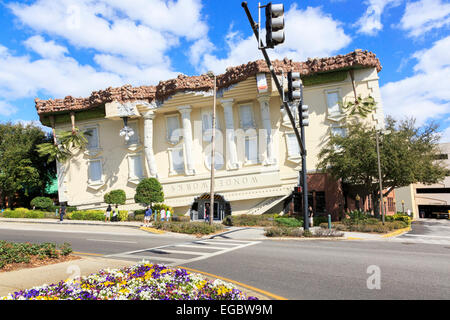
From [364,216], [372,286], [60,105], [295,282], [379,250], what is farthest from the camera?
[60,105]

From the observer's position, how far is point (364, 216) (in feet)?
75.2

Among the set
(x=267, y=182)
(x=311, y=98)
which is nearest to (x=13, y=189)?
(x=267, y=182)

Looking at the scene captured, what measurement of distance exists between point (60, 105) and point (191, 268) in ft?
111

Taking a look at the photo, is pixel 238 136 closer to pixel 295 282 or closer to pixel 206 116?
pixel 206 116

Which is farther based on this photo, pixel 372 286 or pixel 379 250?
pixel 379 250

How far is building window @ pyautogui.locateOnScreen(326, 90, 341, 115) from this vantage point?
28.1 m

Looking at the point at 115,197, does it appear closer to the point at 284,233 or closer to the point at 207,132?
the point at 207,132

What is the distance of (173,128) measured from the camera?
108ft

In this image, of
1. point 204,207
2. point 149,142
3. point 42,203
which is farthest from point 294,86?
point 42,203

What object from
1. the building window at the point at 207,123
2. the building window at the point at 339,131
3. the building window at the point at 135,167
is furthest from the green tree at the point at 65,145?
the building window at the point at 339,131

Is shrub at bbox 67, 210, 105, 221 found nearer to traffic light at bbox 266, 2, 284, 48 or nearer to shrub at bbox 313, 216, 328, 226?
shrub at bbox 313, 216, 328, 226

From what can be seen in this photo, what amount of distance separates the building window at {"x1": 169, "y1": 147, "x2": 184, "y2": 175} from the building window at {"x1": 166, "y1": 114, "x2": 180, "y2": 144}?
105cm

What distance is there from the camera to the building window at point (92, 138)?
35797mm

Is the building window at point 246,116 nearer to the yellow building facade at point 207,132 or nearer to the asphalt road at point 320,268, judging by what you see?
the yellow building facade at point 207,132
